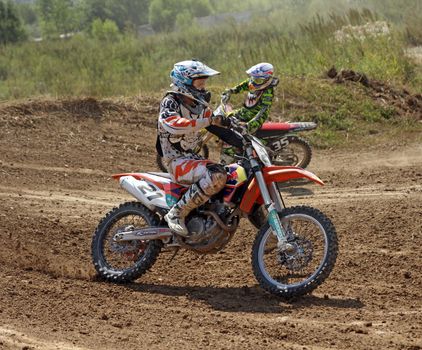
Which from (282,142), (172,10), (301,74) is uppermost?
(282,142)

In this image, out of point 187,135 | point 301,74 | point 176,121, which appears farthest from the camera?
point 301,74

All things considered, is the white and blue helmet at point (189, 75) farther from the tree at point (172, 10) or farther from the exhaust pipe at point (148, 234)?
the tree at point (172, 10)

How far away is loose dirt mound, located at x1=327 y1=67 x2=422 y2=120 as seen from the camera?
48.0ft

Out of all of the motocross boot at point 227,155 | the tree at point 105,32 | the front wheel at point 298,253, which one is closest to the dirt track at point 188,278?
the front wheel at point 298,253

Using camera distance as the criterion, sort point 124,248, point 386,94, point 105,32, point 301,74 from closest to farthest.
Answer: point 124,248, point 386,94, point 301,74, point 105,32

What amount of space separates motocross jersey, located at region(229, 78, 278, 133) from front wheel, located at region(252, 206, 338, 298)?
4504 mm

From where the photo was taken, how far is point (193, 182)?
619cm

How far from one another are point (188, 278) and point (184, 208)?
84cm

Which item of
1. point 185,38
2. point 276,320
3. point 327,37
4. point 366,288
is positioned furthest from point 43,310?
point 185,38

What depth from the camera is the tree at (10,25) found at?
3391 cm

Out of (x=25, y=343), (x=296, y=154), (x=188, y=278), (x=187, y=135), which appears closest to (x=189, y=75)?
(x=187, y=135)

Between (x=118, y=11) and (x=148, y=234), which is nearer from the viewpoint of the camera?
(x=148, y=234)

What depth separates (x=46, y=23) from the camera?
43188mm

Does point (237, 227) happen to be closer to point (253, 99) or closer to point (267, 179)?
point (267, 179)
